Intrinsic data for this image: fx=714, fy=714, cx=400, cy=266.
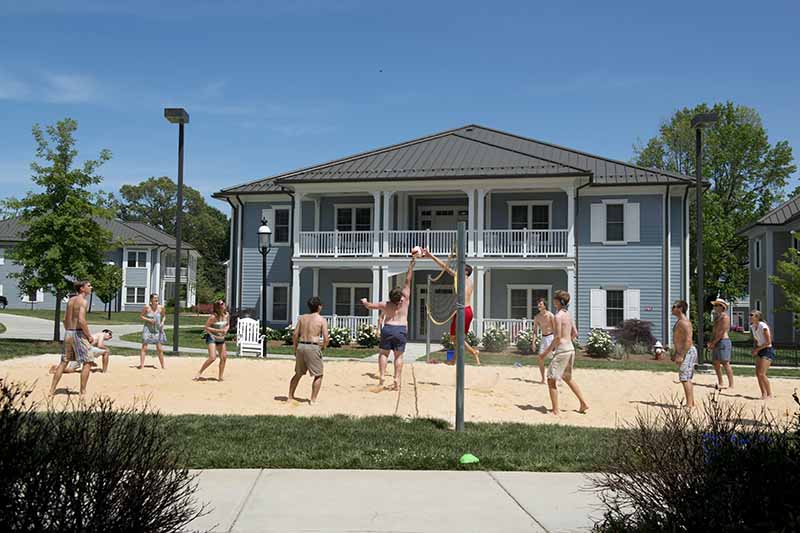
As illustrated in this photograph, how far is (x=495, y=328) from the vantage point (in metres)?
25.3

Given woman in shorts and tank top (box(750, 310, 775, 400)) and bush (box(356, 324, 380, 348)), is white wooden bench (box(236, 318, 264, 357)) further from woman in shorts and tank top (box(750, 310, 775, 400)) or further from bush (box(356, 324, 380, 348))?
woman in shorts and tank top (box(750, 310, 775, 400))

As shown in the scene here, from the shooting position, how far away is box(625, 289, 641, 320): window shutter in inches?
1059

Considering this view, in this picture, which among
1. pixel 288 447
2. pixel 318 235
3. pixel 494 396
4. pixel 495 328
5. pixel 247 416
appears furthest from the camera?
pixel 318 235

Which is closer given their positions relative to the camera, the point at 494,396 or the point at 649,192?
the point at 494,396

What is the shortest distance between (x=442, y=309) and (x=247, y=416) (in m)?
19.3

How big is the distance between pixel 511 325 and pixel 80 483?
76.3ft

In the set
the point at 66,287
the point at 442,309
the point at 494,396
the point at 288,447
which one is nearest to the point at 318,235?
the point at 442,309

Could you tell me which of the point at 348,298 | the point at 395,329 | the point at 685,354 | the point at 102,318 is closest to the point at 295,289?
the point at 348,298

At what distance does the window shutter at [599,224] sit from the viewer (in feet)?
90.0

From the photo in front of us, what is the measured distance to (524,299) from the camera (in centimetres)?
2853

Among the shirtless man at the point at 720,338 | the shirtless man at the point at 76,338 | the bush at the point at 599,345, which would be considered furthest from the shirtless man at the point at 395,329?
the bush at the point at 599,345

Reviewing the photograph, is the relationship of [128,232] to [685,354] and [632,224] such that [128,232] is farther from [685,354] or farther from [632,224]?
[685,354]

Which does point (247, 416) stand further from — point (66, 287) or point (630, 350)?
point (630, 350)

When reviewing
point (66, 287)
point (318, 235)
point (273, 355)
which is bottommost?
point (273, 355)
